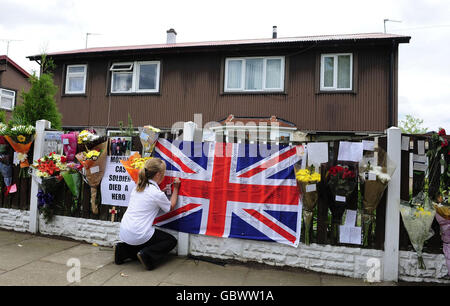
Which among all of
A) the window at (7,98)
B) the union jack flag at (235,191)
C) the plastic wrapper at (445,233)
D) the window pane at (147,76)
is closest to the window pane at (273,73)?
the window pane at (147,76)

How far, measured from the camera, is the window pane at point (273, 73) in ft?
40.2

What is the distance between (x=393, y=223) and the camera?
12.8 ft

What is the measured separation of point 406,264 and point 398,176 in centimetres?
115

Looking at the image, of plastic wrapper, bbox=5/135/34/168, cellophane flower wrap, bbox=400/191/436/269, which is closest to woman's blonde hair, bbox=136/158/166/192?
plastic wrapper, bbox=5/135/34/168

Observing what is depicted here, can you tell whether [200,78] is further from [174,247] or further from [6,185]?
[174,247]

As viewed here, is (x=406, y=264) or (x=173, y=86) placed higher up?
(x=173, y=86)

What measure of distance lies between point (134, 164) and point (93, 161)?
2.85 feet

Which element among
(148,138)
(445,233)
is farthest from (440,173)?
(148,138)

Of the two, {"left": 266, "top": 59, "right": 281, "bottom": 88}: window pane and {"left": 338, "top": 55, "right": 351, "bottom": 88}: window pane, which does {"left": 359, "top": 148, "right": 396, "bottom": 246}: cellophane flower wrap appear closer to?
{"left": 338, "top": 55, "right": 351, "bottom": 88}: window pane

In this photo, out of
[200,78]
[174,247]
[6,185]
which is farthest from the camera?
[200,78]

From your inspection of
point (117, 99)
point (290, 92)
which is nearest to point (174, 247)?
point (290, 92)

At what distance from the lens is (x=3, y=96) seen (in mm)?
21906

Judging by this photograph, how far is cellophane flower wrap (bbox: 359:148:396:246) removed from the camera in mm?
3816

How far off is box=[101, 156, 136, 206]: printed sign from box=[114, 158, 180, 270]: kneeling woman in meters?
0.82
